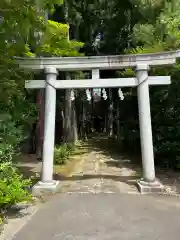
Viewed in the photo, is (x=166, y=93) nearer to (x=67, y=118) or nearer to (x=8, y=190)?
(x=8, y=190)

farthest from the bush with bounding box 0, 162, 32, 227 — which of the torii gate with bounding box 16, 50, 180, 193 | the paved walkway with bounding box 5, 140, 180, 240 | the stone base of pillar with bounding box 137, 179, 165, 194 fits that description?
the stone base of pillar with bounding box 137, 179, 165, 194

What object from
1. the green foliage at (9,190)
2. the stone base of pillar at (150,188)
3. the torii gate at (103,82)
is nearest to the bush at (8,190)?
the green foliage at (9,190)

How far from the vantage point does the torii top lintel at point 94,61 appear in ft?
20.7

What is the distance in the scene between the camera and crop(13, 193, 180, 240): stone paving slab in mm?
3752

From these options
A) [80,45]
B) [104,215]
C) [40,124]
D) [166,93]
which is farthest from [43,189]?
[80,45]

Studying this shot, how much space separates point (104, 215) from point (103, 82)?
3.31 metres

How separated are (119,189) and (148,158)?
109cm

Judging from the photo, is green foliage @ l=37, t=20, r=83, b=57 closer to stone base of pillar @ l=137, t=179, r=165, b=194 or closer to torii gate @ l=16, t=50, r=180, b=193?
torii gate @ l=16, t=50, r=180, b=193

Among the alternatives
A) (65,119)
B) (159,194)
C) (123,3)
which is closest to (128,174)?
(159,194)

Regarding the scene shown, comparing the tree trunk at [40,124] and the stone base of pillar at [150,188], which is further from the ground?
the tree trunk at [40,124]

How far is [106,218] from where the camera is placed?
14.4ft

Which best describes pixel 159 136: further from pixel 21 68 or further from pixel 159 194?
pixel 21 68

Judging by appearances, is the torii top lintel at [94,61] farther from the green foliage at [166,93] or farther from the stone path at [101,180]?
the stone path at [101,180]

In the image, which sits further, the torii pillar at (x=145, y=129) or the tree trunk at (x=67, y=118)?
the tree trunk at (x=67, y=118)
